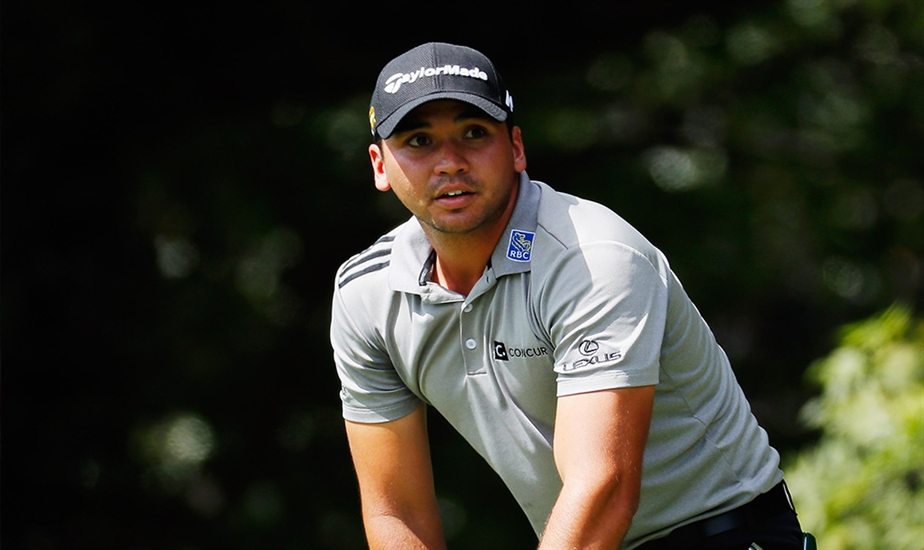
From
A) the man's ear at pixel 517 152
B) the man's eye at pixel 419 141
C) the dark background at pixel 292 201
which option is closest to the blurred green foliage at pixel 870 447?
the dark background at pixel 292 201

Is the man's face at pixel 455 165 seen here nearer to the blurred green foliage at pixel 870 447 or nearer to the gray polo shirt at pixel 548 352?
the gray polo shirt at pixel 548 352

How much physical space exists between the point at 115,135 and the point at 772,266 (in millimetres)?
3976

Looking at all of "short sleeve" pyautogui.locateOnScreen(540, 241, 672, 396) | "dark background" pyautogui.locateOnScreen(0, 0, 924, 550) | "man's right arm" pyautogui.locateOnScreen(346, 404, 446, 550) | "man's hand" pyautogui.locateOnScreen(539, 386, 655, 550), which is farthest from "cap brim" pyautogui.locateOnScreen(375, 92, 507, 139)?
"dark background" pyautogui.locateOnScreen(0, 0, 924, 550)

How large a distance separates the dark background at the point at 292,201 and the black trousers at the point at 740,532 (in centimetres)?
455

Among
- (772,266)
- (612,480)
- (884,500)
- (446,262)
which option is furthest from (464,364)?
(772,266)

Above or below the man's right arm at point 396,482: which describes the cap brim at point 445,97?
above

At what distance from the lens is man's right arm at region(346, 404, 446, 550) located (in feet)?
9.42

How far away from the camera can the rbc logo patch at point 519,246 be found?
253 cm

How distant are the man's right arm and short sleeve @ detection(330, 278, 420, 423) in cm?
3

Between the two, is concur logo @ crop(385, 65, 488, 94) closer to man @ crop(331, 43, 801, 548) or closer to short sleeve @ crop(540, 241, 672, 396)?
man @ crop(331, 43, 801, 548)

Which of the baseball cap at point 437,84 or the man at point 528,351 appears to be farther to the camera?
the baseball cap at point 437,84

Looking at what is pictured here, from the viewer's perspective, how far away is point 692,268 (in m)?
7.32

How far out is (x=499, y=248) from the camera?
8.38 feet

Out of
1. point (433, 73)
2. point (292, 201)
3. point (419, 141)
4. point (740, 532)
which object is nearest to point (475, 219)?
point (419, 141)
